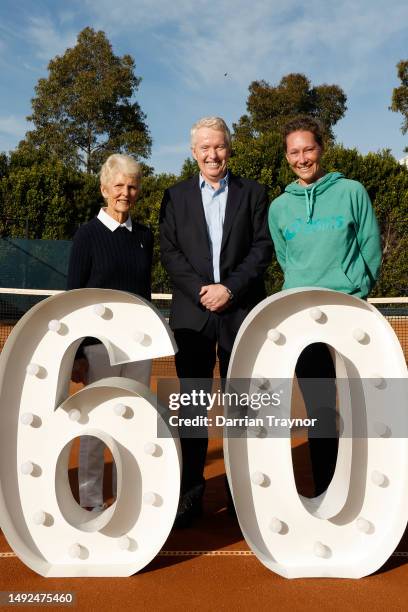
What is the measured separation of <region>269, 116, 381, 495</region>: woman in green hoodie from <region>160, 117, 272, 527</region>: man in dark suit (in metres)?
0.26

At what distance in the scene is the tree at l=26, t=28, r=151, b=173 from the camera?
32.5 m

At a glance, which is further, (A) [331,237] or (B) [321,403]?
(B) [321,403]

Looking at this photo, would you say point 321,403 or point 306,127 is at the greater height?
point 306,127

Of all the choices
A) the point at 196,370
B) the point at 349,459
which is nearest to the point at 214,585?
the point at 349,459

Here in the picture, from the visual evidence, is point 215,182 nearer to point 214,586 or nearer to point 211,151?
point 211,151

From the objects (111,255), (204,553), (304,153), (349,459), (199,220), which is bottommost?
(204,553)

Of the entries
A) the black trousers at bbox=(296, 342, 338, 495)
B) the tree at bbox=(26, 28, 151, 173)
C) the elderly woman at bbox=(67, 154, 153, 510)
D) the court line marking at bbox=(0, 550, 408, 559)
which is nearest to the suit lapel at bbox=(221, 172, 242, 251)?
the elderly woman at bbox=(67, 154, 153, 510)

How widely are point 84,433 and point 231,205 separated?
172 cm

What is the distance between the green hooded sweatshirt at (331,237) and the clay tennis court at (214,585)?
155cm

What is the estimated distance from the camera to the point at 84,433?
9.51ft

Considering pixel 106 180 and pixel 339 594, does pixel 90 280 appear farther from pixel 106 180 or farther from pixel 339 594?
pixel 339 594

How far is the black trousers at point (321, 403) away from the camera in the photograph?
3.44 metres

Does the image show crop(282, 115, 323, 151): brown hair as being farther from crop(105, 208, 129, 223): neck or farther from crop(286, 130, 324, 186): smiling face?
crop(105, 208, 129, 223): neck

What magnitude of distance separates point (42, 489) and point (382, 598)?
1757 mm
